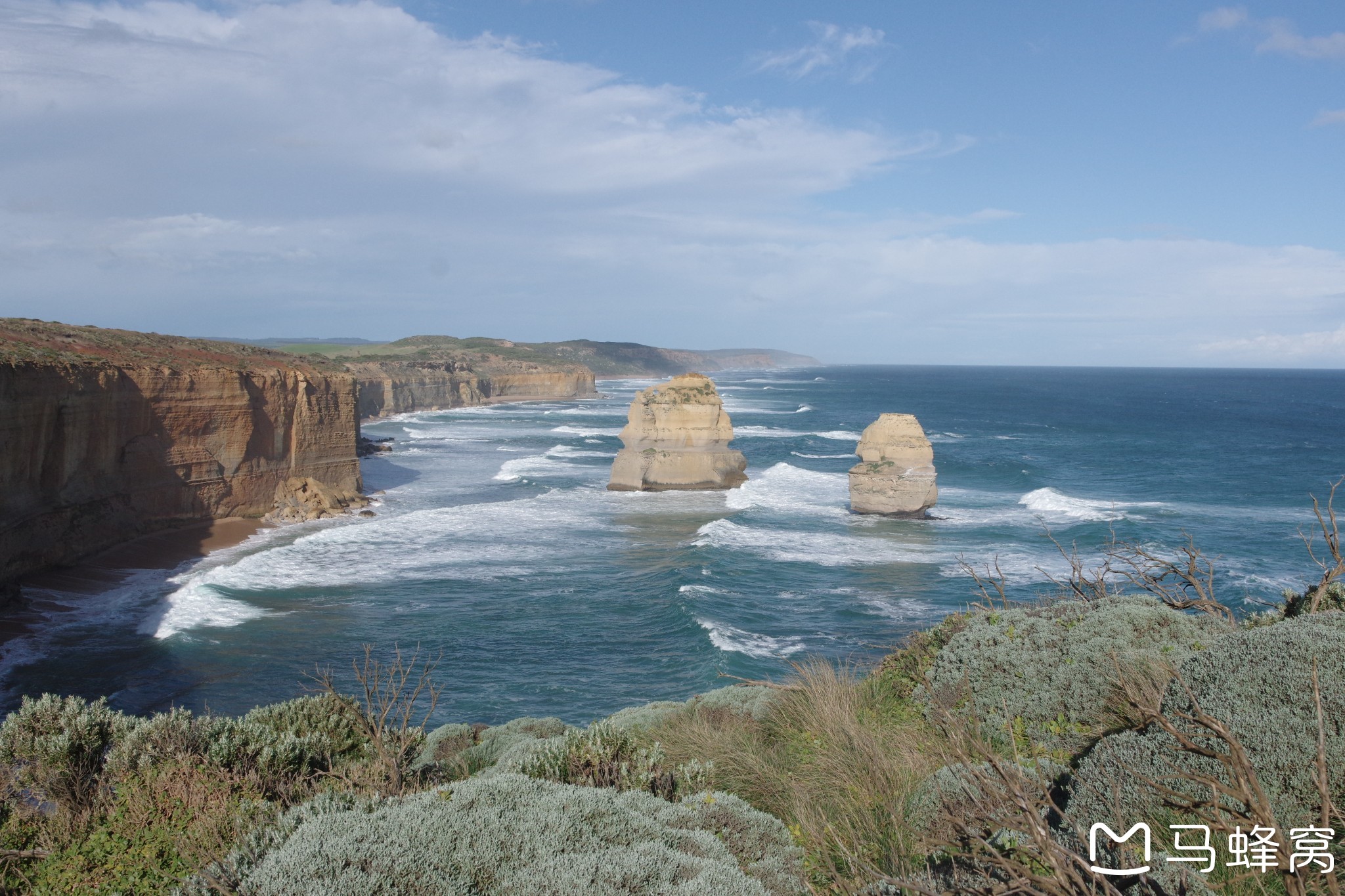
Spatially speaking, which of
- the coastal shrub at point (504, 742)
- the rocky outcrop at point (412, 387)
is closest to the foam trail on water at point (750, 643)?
the coastal shrub at point (504, 742)

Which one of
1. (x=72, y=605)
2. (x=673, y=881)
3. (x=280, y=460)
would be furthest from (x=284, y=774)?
(x=280, y=460)

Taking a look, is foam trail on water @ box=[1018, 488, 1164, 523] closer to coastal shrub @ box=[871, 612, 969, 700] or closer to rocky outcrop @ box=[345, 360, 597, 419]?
coastal shrub @ box=[871, 612, 969, 700]

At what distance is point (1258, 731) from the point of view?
5391 millimetres

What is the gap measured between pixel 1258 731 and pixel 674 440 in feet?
110

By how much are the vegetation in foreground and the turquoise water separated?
3756 millimetres

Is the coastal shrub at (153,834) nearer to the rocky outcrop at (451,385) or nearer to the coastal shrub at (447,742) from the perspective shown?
the coastal shrub at (447,742)

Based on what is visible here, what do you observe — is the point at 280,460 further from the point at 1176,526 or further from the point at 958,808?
the point at 1176,526

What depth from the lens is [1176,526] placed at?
31.0 m

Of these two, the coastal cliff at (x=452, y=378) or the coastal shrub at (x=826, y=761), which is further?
the coastal cliff at (x=452, y=378)

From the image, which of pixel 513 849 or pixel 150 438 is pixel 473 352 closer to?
pixel 150 438

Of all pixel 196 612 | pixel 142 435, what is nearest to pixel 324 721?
pixel 196 612

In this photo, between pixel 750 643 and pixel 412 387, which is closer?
pixel 750 643

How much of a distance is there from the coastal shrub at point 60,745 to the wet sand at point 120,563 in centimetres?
1353

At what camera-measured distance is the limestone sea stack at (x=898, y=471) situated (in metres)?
32.1
